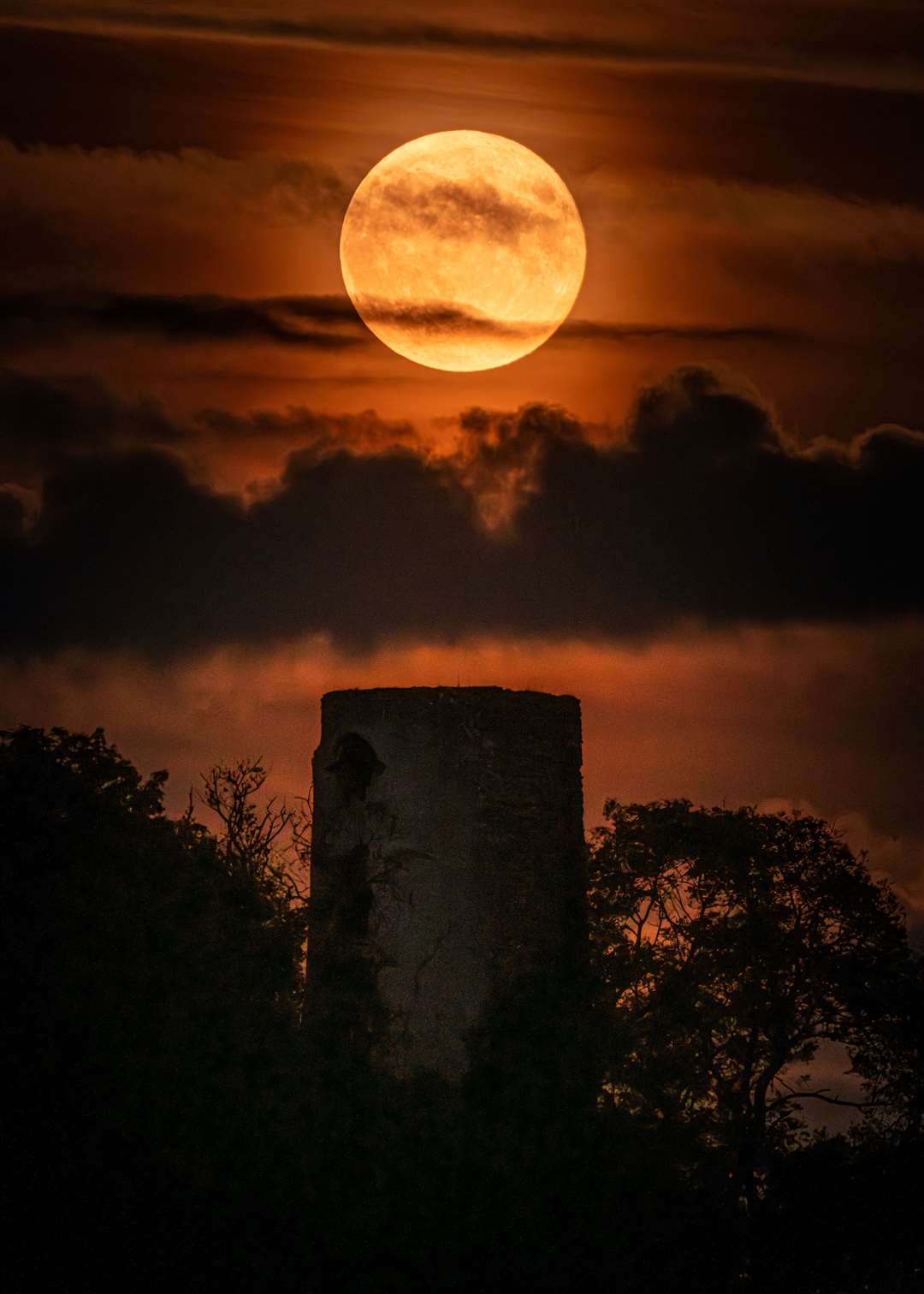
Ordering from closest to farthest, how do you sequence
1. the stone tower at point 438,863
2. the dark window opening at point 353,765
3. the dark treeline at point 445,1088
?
the dark treeline at point 445,1088
the stone tower at point 438,863
the dark window opening at point 353,765

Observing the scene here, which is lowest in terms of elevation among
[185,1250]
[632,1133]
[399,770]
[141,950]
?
[185,1250]

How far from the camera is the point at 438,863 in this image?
24.7 meters

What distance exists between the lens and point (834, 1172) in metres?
25.6

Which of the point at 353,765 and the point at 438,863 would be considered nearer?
the point at 438,863

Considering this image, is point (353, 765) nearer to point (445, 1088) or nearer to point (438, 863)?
point (438, 863)

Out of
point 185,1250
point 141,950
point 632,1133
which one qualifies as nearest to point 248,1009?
point 141,950

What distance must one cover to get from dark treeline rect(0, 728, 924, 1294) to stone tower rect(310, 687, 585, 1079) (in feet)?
1.74

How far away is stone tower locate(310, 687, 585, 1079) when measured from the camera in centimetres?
2423

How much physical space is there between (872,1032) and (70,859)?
36.0ft

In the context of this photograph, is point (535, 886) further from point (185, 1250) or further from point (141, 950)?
point (185, 1250)

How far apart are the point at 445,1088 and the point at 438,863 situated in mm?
2707

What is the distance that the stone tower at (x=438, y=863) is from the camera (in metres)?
24.2

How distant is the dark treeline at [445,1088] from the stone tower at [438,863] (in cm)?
53

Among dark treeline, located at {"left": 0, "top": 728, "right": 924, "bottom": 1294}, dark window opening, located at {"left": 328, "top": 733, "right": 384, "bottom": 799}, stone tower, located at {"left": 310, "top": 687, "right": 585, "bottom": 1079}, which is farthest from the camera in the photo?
dark window opening, located at {"left": 328, "top": 733, "right": 384, "bottom": 799}
